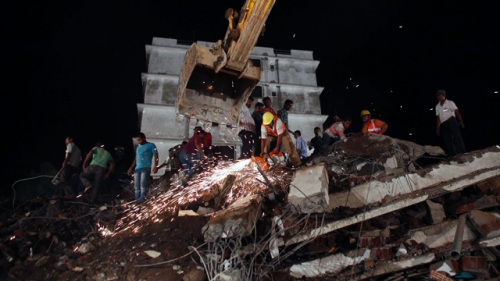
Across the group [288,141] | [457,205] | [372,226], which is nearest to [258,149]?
[288,141]

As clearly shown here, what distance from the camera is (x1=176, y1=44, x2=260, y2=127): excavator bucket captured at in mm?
4609

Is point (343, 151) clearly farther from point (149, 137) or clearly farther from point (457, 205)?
point (149, 137)

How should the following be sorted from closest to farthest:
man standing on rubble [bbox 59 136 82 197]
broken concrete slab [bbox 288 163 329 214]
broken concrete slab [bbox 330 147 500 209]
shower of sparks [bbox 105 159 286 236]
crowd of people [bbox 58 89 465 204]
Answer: broken concrete slab [bbox 288 163 329 214] → broken concrete slab [bbox 330 147 500 209] → shower of sparks [bbox 105 159 286 236] → crowd of people [bbox 58 89 465 204] → man standing on rubble [bbox 59 136 82 197]

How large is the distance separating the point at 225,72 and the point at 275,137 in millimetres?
1882

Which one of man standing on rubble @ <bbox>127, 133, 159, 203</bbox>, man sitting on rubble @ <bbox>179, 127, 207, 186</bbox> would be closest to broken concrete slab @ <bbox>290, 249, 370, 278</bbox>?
man sitting on rubble @ <bbox>179, 127, 207, 186</bbox>

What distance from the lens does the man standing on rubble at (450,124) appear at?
5.69 metres

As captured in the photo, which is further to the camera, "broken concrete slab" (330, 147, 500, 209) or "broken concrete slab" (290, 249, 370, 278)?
"broken concrete slab" (330, 147, 500, 209)

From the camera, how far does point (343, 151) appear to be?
5.58m

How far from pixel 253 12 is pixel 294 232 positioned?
9.45 feet

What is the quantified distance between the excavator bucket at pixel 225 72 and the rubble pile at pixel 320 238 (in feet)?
5.14

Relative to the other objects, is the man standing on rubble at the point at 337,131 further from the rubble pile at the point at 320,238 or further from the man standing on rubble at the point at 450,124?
the rubble pile at the point at 320,238

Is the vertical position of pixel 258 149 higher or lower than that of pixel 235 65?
lower

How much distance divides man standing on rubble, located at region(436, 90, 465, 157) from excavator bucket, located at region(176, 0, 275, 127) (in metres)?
3.89

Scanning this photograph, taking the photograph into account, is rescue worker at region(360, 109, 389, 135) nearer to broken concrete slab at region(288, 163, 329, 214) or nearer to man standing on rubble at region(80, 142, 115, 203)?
broken concrete slab at region(288, 163, 329, 214)
